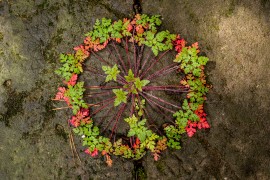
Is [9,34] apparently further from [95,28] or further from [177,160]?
[177,160]

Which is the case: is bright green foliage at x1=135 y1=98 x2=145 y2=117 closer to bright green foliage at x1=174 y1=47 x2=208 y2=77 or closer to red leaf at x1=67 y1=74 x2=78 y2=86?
bright green foliage at x1=174 y1=47 x2=208 y2=77

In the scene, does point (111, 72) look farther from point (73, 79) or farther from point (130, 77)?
point (73, 79)

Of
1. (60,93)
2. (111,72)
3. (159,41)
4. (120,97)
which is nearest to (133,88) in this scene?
(120,97)

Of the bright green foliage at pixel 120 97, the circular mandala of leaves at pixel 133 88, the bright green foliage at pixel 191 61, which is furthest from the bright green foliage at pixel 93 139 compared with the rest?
the bright green foliage at pixel 191 61

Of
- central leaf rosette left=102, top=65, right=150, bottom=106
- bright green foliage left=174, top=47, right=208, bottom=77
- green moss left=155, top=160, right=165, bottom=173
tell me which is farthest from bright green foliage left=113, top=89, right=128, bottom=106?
green moss left=155, top=160, right=165, bottom=173

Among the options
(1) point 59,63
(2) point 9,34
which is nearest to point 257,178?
(1) point 59,63

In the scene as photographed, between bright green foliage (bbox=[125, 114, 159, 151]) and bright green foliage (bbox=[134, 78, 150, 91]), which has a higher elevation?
bright green foliage (bbox=[134, 78, 150, 91])
